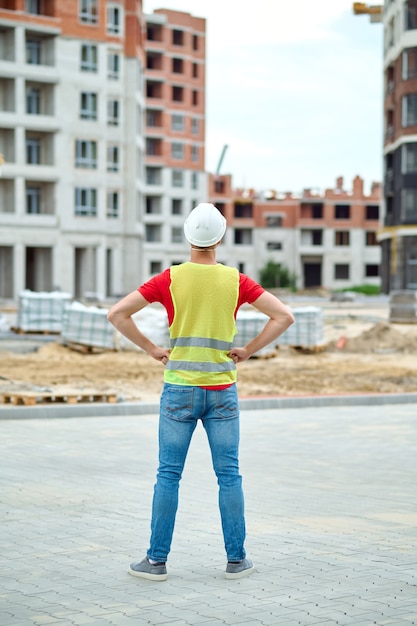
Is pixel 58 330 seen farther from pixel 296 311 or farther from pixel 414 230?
pixel 414 230

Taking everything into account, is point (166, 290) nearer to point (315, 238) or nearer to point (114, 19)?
point (114, 19)

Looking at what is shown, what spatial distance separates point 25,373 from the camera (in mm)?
20938

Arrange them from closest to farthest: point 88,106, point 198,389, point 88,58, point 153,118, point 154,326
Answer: point 198,389
point 154,326
point 88,58
point 88,106
point 153,118

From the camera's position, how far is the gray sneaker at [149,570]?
18.5ft

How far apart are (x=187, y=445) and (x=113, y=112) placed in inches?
2382

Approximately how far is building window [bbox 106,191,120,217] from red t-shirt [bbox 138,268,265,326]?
5945cm

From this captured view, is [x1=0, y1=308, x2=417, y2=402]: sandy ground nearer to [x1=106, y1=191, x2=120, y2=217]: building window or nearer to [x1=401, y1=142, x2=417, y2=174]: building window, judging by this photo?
[x1=106, y1=191, x2=120, y2=217]: building window

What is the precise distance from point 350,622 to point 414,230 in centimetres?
6356

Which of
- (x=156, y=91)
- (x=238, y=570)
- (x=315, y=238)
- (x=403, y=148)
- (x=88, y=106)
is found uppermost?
(x=156, y=91)

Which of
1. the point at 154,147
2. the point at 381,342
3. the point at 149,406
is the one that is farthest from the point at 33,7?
the point at 149,406

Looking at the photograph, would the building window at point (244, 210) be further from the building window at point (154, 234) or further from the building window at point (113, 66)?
the building window at point (113, 66)

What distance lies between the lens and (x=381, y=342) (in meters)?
29.1

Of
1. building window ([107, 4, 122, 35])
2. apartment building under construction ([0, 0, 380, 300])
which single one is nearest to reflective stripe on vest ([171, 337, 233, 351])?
apartment building under construction ([0, 0, 380, 300])

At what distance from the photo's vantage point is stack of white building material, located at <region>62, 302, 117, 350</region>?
1007 inches
